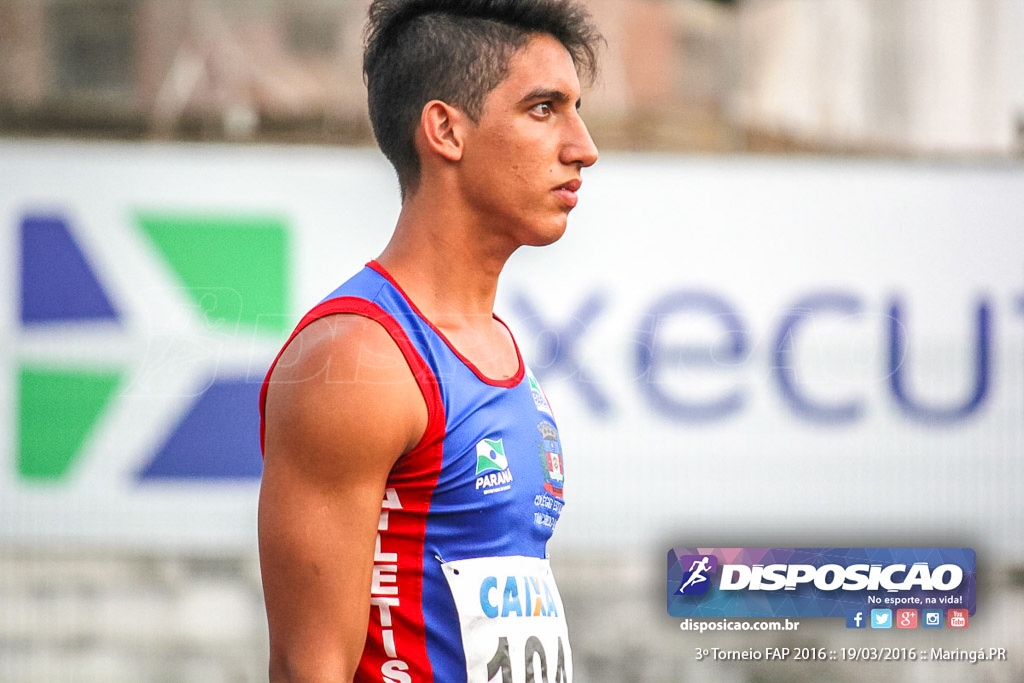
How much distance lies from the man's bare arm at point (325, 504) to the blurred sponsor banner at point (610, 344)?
3.04 m

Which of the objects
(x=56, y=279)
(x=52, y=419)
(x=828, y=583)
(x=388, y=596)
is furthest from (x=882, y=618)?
(x=56, y=279)

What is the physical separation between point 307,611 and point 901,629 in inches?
120

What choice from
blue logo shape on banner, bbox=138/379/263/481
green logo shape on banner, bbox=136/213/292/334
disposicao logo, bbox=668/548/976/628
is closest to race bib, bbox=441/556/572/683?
disposicao logo, bbox=668/548/976/628

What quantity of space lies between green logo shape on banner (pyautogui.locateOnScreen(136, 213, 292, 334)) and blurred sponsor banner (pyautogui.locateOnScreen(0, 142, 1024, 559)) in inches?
0.4

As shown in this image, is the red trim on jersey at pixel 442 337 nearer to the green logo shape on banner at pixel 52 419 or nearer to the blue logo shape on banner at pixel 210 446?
the blue logo shape on banner at pixel 210 446

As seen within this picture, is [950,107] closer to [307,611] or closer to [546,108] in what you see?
[546,108]

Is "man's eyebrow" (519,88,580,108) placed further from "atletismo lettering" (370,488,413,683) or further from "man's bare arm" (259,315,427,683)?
"atletismo lettering" (370,488,413,683)

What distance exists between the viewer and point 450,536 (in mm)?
1736

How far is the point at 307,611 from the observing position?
1607 millimetres

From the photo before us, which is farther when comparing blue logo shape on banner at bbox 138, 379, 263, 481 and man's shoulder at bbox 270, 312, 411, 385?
blue logo shape on banner at bbox 138, 379, 263, 481

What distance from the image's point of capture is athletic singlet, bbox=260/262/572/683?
1.71m

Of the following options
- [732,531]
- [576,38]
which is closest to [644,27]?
[732,531]

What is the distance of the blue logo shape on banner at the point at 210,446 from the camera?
462 cm

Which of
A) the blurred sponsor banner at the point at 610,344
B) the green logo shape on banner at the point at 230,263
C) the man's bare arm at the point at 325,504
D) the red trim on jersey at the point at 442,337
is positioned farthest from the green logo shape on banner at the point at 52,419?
the man's bare arm at the point at 325,504
